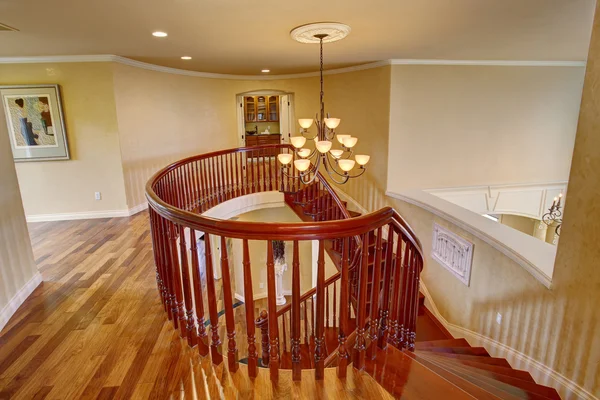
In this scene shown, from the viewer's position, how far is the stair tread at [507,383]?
2178mm

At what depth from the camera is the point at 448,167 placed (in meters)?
5.89

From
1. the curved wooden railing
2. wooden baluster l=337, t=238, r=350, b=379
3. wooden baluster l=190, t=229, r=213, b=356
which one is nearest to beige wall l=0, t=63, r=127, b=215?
the curved wooden railing

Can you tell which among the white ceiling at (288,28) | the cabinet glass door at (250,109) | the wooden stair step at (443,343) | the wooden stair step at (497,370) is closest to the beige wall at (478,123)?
the white ceiling at (288,28)

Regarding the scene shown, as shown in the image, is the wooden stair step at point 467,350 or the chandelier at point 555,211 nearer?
the wooden stair step at point 467,350

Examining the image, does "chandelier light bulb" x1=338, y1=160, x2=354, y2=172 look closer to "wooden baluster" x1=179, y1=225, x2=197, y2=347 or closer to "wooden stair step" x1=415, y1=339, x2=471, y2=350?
"wooden stair step" x1=415, y1=339, x2=471, y2=350

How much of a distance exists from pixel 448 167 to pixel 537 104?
1.98 metres

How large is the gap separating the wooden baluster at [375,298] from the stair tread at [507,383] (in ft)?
2.19

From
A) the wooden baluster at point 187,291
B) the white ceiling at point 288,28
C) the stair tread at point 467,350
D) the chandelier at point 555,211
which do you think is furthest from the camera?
the chandelier at point 555,211

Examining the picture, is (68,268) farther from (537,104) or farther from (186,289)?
(537,104)

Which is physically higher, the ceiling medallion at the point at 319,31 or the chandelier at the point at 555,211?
the ceiling medallion at the point at 319,31

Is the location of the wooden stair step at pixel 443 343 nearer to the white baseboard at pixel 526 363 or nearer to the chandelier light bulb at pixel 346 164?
the white baseboard at pixel 526 363

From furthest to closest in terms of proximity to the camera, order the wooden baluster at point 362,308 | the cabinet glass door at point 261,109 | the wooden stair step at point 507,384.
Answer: the cabinet glass door at point 261,109 < the wooden stair step at point 507,384 < the wooden baluster at point 362,308

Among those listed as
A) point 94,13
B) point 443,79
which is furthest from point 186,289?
point 443,79

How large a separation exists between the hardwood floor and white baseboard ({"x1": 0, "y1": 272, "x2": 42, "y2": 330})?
41 millimetres
